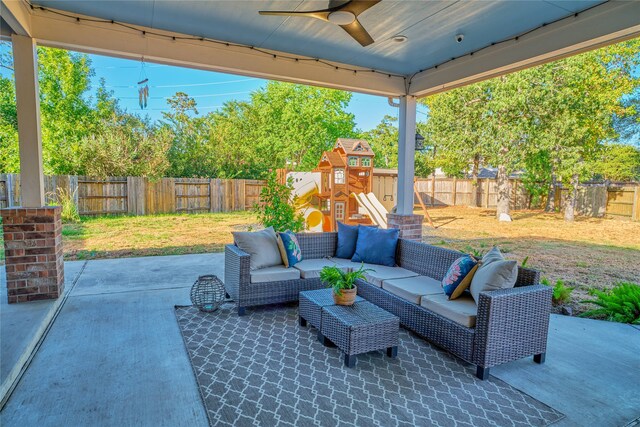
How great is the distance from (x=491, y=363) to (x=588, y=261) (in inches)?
181

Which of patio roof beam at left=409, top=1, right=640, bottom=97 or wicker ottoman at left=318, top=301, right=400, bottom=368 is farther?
patio roof beam at left=409, top=1, right=640, bottom=97

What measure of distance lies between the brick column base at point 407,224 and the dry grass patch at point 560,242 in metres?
1.48

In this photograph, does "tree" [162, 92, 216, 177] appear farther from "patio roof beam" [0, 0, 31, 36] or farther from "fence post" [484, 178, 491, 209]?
"fence post" [484, 178, 491, 209]

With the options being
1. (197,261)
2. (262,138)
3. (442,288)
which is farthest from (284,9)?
(262,138)

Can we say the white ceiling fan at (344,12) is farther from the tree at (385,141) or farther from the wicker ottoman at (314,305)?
the tree at (385,141)

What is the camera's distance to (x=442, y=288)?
3.05 meters

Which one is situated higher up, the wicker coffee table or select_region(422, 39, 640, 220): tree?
select_region(422, 39, 640, 220): tree

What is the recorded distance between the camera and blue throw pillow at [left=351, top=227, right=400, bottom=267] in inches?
152

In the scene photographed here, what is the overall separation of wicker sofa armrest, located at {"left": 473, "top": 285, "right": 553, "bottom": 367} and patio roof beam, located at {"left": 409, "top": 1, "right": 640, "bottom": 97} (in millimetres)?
2229

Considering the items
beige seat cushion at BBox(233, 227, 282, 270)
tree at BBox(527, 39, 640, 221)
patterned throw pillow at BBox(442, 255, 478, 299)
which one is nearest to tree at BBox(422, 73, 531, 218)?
tree at BBox(527, 39, 640, 221)

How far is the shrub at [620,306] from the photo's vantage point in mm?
3377

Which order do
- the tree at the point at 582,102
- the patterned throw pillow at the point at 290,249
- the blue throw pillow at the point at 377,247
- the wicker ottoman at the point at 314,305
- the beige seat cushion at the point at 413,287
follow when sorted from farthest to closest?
the tree at the point at 582,102 → the blue throw pillow at the point at 377,247 → the patterned throw pillow at the point at 290,249 → the beige seat cushion at the point at 413,287 → the wicker ottoman at the point at 314,305

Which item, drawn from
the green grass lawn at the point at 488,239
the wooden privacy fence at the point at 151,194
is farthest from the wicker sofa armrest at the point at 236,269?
the wooden privacy fence at the point at 151,194

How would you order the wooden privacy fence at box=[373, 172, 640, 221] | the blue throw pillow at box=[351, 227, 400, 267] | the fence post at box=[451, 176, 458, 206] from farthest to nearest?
the fence post at box=[451, 176, 458, 206] → the wooden privacy fence at box=[373, 172, 640, 221] → the blue throw pillow at box=[351, 227, 400, 267]
